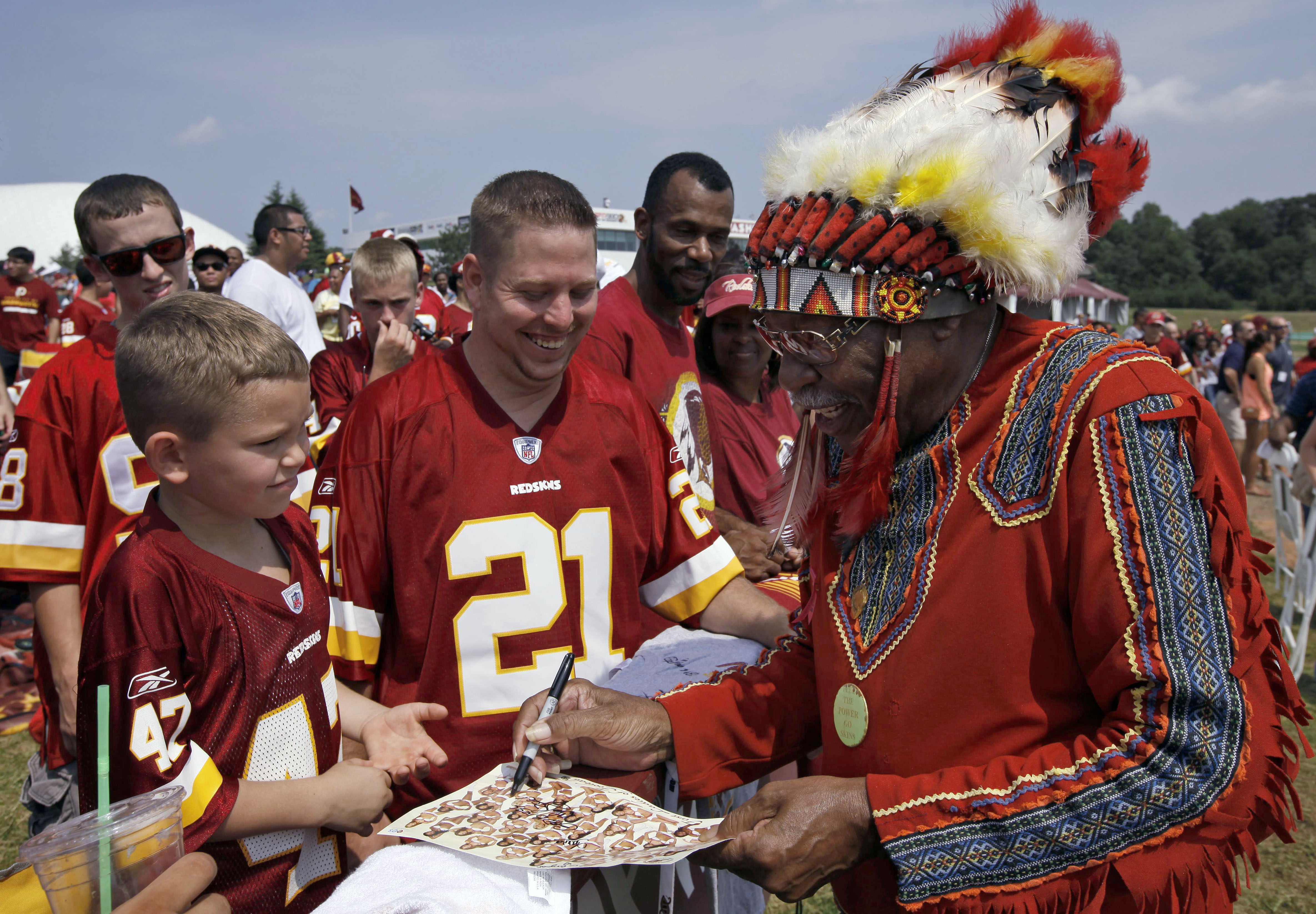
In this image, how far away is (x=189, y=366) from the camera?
184 centimetres

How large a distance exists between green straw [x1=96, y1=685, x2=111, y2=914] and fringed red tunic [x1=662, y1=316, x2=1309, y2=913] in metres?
1.20

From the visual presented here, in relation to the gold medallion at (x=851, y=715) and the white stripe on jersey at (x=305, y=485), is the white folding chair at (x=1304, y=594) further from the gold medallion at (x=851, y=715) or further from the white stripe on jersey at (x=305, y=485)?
the white stripe on jersey at (x=305, y=485)

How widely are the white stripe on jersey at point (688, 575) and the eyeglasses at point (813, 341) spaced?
0.99 meters

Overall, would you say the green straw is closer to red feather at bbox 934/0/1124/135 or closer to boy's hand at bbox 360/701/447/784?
boy's hand at bbox 360/701/447/784

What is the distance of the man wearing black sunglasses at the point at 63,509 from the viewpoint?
105 inches

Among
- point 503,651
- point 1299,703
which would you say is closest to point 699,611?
point 503,651

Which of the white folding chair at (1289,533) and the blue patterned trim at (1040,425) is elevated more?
the blue patterned trim at (1040,425)

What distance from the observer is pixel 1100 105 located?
5.75ft

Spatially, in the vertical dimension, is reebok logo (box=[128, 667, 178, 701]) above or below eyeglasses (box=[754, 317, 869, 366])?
below

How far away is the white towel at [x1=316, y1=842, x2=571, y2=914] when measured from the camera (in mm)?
1325

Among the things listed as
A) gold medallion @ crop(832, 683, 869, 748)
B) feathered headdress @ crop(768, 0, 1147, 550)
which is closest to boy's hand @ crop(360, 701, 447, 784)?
gold medallion @ crop(832, 683, 869, 748)

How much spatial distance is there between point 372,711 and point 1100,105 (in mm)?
2106

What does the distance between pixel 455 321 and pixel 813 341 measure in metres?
7.25

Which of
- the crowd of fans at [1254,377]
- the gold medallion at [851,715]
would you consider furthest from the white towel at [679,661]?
the crowd of fans at [1254,377]
